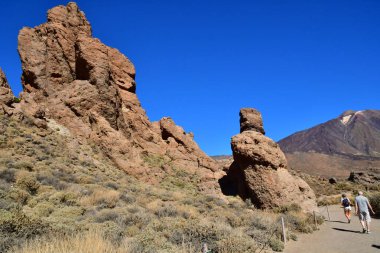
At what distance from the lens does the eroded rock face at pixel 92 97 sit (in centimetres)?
2664

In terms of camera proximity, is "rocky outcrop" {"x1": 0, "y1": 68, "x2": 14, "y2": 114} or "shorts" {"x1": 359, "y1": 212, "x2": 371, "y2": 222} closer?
"shorts" {"x1": 359, "y1": 212, "x2": 371, "y2": 222}

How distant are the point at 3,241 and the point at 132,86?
2957cm

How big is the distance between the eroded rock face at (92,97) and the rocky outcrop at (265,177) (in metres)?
6.61

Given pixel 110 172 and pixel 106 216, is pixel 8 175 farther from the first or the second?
pixel 110 172

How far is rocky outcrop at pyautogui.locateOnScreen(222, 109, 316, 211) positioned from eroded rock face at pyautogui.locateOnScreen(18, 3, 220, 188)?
6.61 meters

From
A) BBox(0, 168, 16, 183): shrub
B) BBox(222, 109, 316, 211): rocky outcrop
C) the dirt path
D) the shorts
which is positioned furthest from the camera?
BBox(222, 109, 316, 211): rocky outcrop

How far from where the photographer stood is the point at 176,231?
432 inches

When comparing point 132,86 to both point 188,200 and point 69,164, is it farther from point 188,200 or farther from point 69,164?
point 188,200

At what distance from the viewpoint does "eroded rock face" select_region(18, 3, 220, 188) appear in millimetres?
26641

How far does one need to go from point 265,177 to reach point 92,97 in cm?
1563

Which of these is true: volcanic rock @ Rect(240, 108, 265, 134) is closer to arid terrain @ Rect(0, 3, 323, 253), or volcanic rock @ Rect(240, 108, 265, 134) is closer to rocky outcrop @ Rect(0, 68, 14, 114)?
arid terrain @ Rect(0, 3, 323, 253)

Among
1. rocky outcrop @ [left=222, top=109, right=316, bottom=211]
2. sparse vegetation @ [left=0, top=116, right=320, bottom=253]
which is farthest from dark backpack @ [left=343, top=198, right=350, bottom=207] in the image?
rocky outcrop @ [left=222, top=109, right=316, bottom=211]

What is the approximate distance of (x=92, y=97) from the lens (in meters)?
27.9

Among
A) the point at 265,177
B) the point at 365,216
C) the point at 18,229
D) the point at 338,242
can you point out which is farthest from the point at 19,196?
the point at 265,177
